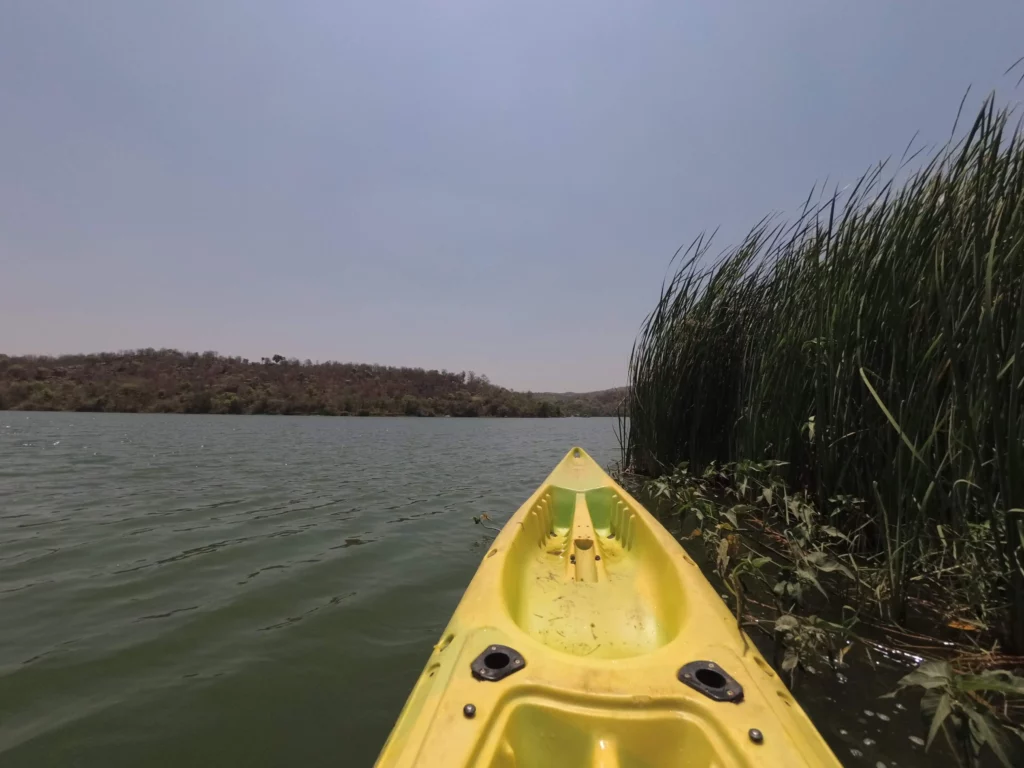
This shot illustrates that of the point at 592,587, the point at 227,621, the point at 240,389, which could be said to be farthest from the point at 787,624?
the point at 240,389

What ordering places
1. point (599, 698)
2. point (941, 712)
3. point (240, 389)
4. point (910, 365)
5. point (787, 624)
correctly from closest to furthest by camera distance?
point (941, 712)
point (599, 698)
point (787, 624)
point (910, 365)
point (240, 389)

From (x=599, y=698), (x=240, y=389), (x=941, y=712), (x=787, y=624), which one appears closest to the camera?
(x=941, y=712)

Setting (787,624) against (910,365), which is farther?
(910,365)

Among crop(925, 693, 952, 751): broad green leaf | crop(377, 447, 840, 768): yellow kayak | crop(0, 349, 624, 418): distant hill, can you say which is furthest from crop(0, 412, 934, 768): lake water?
crop(0, 349, 624, 418): distant hill

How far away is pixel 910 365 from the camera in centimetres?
279

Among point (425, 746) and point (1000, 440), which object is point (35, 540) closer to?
point (425, 746)

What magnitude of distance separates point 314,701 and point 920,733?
2729 mm

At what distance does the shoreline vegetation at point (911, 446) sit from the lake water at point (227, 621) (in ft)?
1.71

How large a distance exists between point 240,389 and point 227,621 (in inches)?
2026

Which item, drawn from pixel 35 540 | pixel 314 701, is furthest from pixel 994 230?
pixel 35 540

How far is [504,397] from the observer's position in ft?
188

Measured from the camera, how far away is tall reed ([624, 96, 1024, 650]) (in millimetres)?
2154

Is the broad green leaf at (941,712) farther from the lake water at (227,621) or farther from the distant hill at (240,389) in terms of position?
the distant hill at (240,389)

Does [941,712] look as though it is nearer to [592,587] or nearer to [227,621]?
[592,587]
